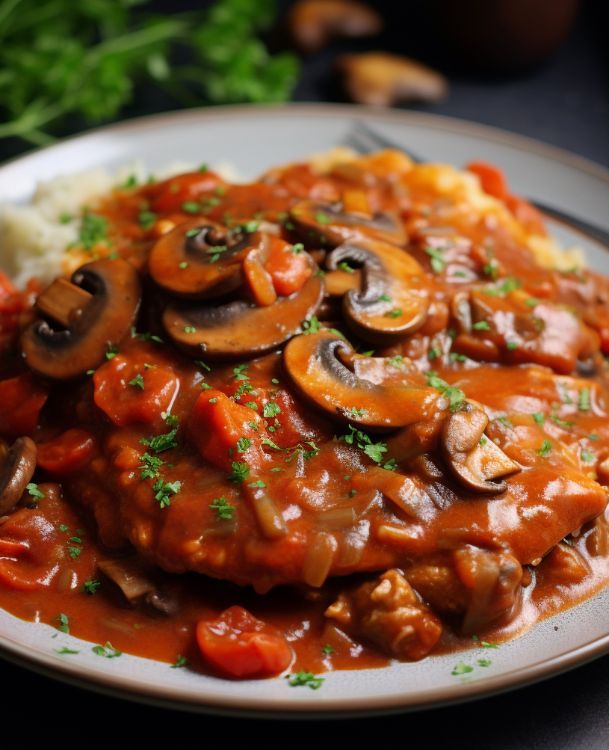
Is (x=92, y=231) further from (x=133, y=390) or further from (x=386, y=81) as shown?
(x=386, y=81)

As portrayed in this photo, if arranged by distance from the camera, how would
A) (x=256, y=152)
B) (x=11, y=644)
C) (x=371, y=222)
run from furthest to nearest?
(x=256, y=152)
(x=371, y=222)
(x=11, y=644)

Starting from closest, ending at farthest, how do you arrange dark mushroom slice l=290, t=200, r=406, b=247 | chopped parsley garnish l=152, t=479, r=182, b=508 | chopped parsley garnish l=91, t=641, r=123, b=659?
chopped parsley garnish l=91, t=641, r=123, b=659
chopped parsley garnish l=152, t=479, r=182, b=508
dark mushroom slice l=290, t=200, r=406, b=247

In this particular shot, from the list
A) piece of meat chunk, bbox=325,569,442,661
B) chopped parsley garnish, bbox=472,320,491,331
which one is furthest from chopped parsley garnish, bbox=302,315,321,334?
piece of meat chunk, bbox=325,569,442,661

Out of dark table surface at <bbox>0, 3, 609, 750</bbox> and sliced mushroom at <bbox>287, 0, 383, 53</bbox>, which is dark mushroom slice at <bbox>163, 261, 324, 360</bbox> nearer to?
dark table surface at <bbox>0, 3, 609, 750</bbox>

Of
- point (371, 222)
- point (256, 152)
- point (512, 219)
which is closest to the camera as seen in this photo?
point (371, 222)

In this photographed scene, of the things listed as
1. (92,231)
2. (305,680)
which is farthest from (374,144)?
(305,680)

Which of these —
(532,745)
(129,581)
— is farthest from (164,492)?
(532,745)

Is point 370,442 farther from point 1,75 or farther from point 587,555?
point 1,75
